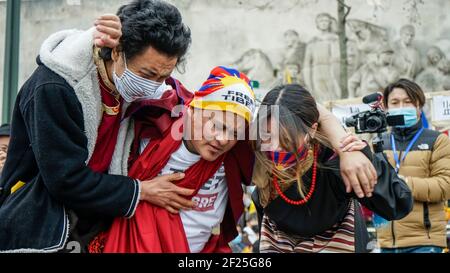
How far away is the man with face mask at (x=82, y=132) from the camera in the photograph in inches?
82.7

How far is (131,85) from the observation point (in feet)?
7.48

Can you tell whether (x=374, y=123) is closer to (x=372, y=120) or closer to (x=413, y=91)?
(x=372, y=120)

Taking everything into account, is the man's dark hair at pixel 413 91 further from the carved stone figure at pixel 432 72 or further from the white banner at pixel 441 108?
the carved stone figure at pixel 432 72

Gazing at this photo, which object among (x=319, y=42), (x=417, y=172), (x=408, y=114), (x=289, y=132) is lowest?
(x=417, y=172)

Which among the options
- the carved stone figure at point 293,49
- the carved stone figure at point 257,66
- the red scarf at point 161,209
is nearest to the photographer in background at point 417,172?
the red scarf at point 161,209

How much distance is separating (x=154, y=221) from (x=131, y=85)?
0.59 meters

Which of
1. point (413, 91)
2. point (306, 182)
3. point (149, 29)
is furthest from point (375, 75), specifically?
point (149, 29)

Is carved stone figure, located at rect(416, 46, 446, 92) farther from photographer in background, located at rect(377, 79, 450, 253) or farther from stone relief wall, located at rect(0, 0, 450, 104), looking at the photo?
photographer in background, located at rect(377, 79, 450, 253)

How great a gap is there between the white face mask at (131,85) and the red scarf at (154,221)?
0.24 metres

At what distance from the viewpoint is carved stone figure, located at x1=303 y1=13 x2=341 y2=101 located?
1312 cm

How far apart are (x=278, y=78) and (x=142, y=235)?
37.3ft
